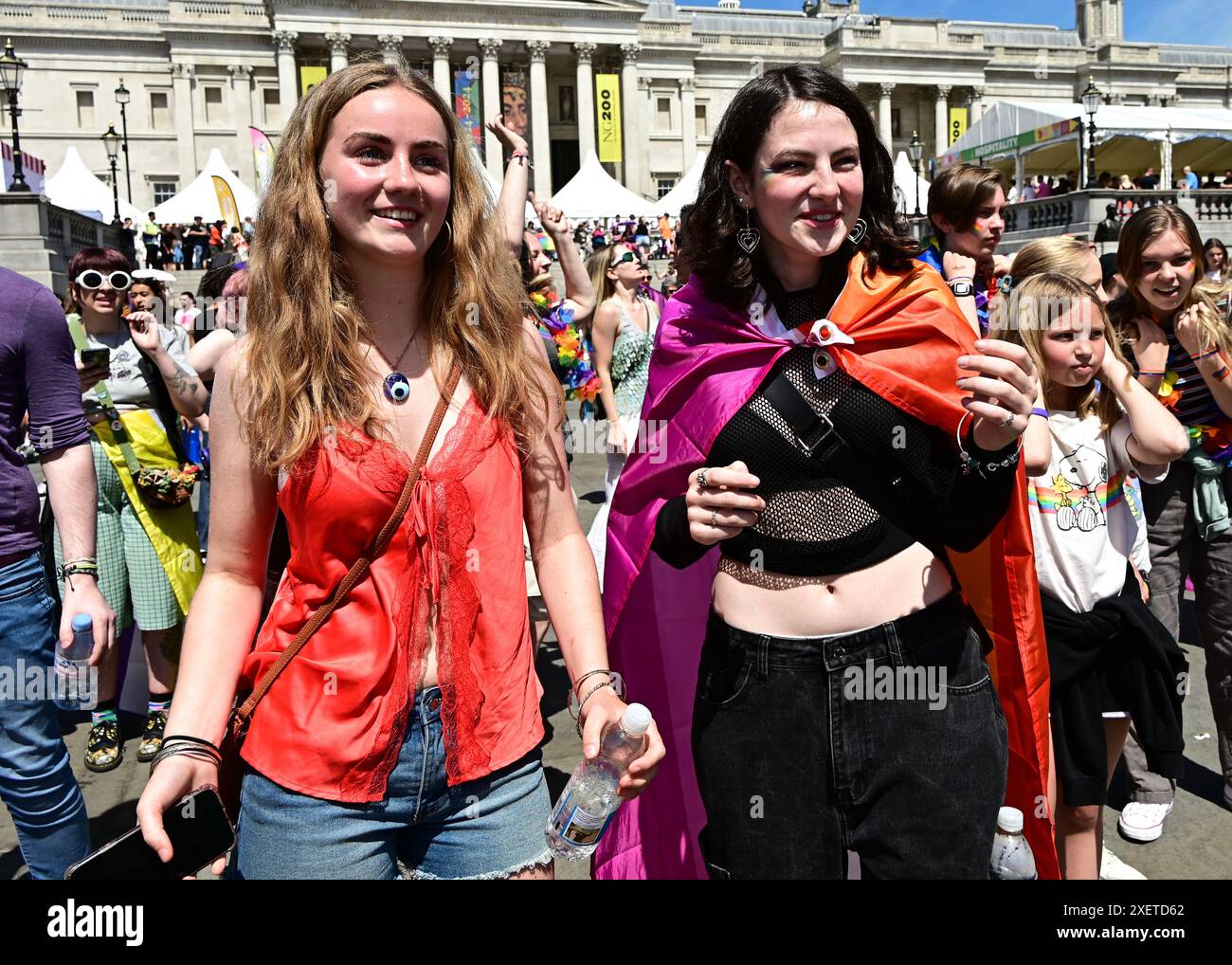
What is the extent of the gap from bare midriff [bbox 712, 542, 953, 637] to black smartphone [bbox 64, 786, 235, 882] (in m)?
1.08

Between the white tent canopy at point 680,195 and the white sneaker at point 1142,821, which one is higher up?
the white tent canopy at point 680,195

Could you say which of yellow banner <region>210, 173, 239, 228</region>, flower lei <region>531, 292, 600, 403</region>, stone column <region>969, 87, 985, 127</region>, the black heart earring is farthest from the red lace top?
stone column <region>969, 87, 985, 127</region>

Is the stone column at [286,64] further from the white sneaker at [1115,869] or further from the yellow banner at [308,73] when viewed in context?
the white sneaker at [1115,869]

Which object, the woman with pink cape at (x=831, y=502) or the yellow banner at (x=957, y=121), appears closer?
Answer: the woman with pink cape at (x=831, y=502)

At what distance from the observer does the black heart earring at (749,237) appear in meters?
2.36

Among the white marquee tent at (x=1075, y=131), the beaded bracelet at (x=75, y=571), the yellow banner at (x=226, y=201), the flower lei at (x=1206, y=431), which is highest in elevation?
the white marquee tent at (x=1075, y=131)

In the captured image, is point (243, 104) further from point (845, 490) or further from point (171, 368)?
point (845, 490)

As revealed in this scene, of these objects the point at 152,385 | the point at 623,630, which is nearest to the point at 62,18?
the point at 152,385

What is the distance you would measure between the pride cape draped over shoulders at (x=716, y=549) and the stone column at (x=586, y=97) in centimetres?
5411

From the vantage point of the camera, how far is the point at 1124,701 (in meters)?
3.20

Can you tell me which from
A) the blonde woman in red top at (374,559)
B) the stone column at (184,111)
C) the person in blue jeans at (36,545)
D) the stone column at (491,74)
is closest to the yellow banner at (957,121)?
the stone column at (491,74)

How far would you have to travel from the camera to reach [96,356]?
4402 mm

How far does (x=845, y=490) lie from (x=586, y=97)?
5626 cm
